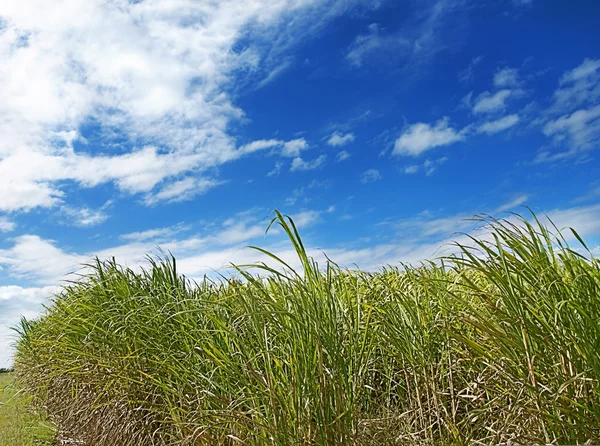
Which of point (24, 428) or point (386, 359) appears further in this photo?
point (24, 428)

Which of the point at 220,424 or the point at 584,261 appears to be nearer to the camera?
the point at 584,261

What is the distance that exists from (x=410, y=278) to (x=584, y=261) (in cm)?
82

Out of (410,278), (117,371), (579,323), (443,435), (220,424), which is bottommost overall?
(443,435)

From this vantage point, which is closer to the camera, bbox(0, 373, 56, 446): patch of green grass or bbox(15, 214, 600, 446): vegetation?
bbox(15, 214, 600, 446): vegetation

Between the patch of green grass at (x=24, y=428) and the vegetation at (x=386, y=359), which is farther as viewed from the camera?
the patch of green grass at (x=24, y=428)

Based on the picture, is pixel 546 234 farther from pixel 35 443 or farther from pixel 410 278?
pixel 35 443

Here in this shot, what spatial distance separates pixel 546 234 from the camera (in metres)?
2.03

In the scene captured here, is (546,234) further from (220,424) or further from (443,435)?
(220,424)

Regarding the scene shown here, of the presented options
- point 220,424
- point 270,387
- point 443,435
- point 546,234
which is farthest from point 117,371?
point 546,234

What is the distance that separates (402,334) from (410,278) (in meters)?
0.41

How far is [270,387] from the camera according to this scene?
5.56ft

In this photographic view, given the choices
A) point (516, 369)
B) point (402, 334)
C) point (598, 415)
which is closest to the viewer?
point (598, 415)

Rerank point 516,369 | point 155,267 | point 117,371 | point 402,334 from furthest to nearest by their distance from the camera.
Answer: point 155,267, point 117,371, point 402,334, point 516,369

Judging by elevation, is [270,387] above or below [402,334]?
below
